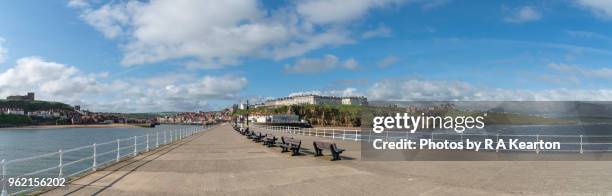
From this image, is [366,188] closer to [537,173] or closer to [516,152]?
[537,173]

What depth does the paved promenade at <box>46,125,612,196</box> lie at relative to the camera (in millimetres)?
10168

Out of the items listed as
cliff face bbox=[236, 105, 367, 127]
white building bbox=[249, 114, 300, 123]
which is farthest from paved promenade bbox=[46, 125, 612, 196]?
cliff face bbox=[236, 105, 367, 127]

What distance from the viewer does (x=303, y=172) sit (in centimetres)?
1356

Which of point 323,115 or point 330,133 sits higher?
point 323,115

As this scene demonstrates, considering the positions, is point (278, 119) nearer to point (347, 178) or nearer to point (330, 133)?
point (330, 133)

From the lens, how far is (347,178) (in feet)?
40.0

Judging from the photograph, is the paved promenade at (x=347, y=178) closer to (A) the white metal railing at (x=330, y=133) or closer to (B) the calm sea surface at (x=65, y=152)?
(B) the calm sea surface at (x=65, y=152)

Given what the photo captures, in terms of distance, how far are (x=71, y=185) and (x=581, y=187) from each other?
11.6m

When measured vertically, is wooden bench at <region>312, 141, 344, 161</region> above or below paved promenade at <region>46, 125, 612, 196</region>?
above

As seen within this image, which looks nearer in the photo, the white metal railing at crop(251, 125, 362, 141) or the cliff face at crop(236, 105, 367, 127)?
the white metal railing at crop(251, 125, 362, 141)

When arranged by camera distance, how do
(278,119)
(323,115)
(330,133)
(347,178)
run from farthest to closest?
(323,115), (278,119), (330,133), (347,178)

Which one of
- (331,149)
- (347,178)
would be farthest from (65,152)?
(347,178)

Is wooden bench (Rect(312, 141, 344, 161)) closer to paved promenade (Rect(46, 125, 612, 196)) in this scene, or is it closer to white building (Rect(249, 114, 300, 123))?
paved promenade (Rect(46, 125, 612, 196))

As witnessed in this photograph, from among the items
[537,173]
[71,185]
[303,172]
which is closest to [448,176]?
[537,173]
